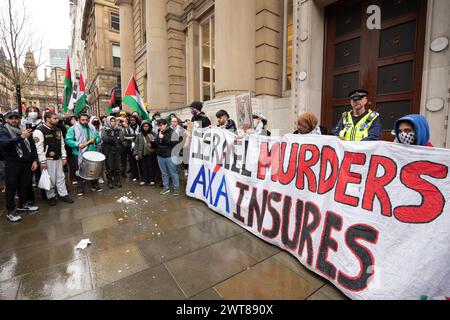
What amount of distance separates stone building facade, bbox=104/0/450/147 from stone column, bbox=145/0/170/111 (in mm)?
3116

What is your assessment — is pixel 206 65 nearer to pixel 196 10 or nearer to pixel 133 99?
pixel 196 10

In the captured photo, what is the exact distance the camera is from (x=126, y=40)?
18.2 meters

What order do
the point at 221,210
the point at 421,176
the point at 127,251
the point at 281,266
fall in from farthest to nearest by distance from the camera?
the point at 221,210
the point at 127,251
the point at 281,266
the point at 421,176

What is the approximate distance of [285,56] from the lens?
8.11 meters

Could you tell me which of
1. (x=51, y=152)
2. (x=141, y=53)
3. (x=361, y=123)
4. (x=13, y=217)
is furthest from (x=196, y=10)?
(x=13, y=217)

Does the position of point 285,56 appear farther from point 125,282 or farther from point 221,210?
point 125,282

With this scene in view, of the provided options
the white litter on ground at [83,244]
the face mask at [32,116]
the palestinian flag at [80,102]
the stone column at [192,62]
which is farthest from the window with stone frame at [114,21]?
the white litter on ground at [83,244]

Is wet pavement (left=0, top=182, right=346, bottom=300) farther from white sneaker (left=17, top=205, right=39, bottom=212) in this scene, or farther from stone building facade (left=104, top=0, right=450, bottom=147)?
stone building facade (left=104, top=0, right=450, bottom=147)

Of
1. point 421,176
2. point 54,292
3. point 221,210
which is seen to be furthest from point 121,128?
point 421,176

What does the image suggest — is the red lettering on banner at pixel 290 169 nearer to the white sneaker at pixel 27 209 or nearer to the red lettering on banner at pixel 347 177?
the red lettering on banner at pixel 347 177

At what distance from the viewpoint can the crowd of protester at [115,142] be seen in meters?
3.61

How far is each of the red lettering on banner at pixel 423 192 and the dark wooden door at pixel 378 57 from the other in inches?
157

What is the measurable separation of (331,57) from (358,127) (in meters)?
4.07
